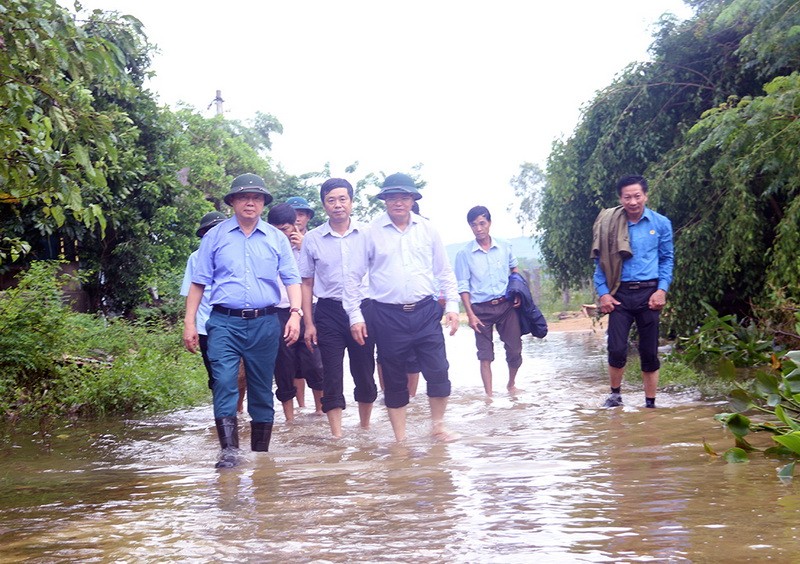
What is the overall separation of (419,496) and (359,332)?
233 cm

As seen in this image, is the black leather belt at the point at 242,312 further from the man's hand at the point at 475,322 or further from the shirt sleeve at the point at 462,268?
the shirt sleeve at the point at 462,268

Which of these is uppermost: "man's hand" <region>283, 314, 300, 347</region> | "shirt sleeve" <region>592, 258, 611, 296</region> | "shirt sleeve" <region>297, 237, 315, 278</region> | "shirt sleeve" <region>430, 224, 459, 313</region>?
"shirt sleeve" <region>297, 237, 315, 278</region>

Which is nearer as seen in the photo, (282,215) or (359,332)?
(359,332)

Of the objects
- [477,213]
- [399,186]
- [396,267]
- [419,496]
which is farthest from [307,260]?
[419,496]

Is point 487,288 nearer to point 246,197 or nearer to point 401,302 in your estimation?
point 401,302

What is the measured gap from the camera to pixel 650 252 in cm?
799

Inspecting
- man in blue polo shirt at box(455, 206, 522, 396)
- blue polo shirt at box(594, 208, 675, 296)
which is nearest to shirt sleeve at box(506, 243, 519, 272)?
man in blue polo shirt at box(455, 206, 522, 396)

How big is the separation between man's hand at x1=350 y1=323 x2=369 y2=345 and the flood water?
0.80 metres

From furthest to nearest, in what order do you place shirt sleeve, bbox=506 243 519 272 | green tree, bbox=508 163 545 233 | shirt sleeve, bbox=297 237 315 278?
green tree, bbox=508 163 545 233, shirt sleeve, bbox=506 243 519 272, shirt sleeve, bbox=297 237 315 278

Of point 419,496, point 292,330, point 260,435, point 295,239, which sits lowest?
point 419,496

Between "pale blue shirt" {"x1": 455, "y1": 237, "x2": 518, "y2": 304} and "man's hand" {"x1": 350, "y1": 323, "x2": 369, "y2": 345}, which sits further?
"pale blue shirt" {"x1": 455, "y1": 237, "x2": 518, "y2": 304}

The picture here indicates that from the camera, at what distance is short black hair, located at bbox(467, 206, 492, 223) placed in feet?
33.0

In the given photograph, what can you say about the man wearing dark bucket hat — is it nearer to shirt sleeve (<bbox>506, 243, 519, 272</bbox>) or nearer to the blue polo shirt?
the blue polo shirt

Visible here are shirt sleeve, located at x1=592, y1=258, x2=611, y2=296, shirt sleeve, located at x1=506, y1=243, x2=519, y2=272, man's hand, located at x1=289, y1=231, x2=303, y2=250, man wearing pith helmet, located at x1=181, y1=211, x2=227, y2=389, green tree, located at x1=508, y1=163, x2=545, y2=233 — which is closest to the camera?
man wearing pith helmet, located at x1=181, y1=211, x2=227, y2=389
